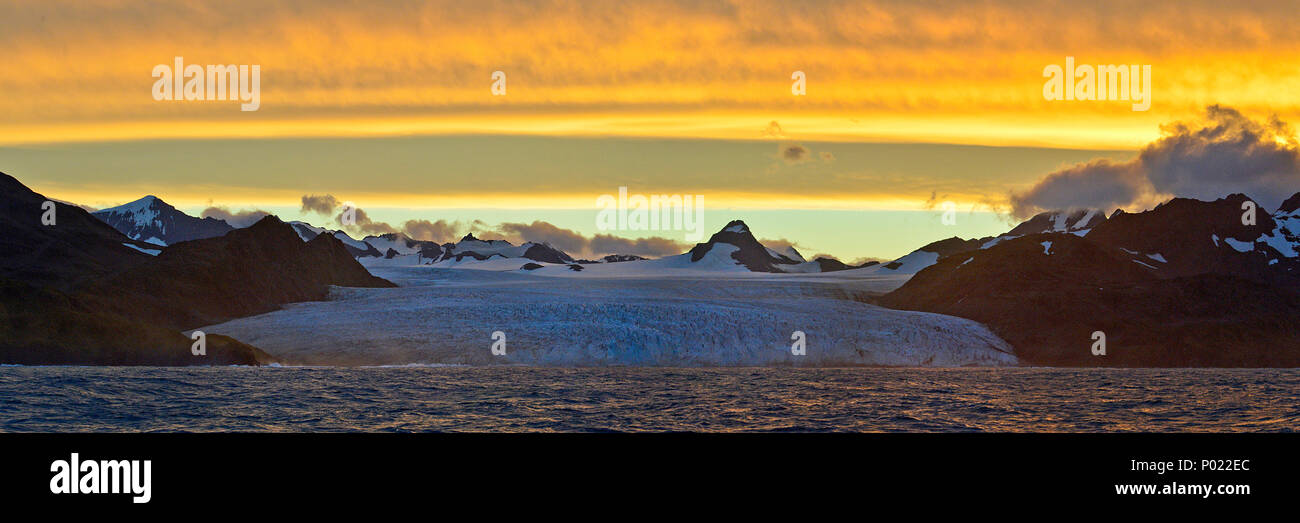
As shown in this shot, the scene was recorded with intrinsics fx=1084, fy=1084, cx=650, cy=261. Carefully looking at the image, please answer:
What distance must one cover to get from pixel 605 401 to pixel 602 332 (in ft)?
135

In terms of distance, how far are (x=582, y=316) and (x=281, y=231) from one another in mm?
51910

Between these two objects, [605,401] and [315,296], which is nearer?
[605,401]

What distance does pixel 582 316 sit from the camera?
95.6 meters
